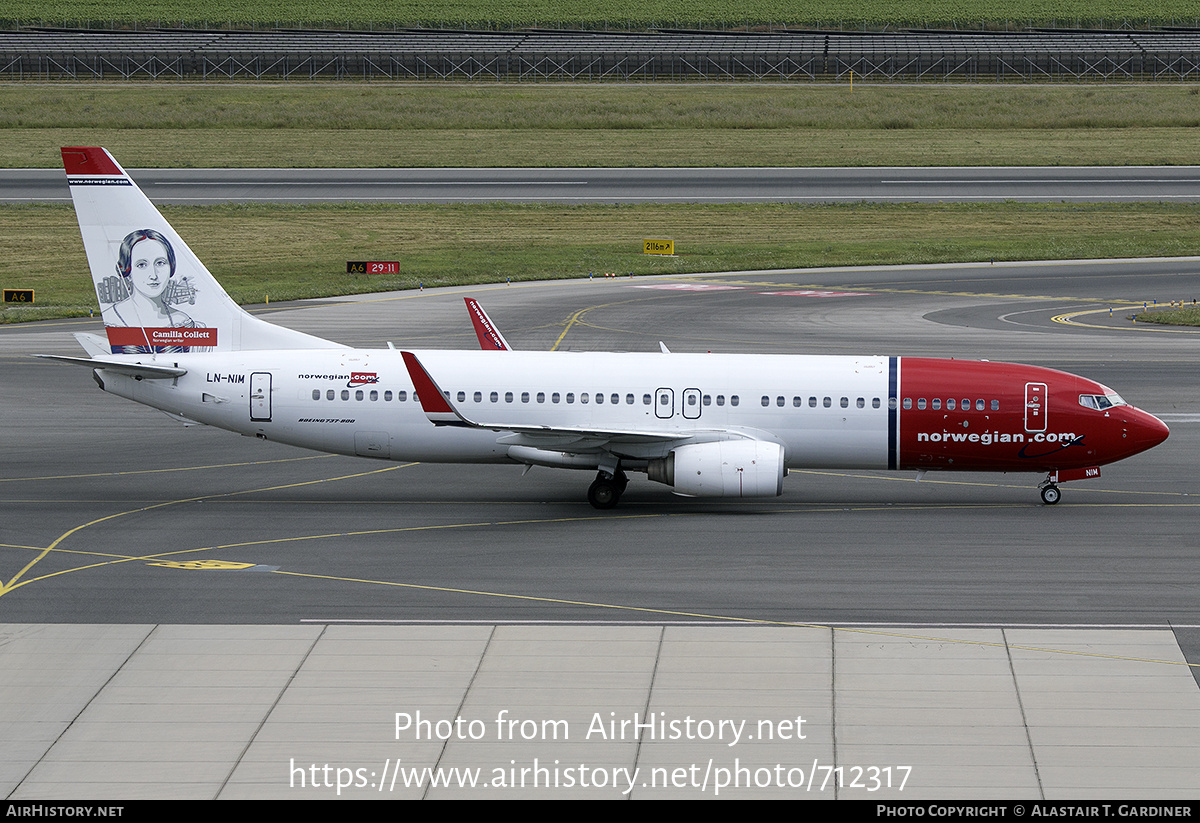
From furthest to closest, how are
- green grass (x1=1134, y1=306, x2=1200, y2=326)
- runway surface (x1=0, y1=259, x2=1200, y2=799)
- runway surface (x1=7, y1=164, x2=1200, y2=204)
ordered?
1. runway surface (x1=7, y1=164, x2=1200, y2=204)
2. green grass (x1=1134, y1=306, x2=1200, y2=326)
3. runway surface (x1=0, y1=259, x2=1200, y2=799)

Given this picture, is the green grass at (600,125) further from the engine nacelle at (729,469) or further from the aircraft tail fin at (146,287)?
the engine nacelle at (729,469)

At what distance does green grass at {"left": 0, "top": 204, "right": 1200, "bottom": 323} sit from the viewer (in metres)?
72.9

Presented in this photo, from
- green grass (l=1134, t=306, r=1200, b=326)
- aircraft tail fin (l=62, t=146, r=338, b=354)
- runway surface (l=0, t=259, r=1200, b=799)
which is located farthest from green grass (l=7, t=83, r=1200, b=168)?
aircraft tail fin (l=62, t=146, r=338, b=354)

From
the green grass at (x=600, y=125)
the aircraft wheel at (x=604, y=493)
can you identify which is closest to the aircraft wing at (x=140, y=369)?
the aircraft wheel at (x=604, y=493)

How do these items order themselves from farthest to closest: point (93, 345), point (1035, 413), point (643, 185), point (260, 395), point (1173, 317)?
1. point (643, 185)
2. point (1173, 317)
3. point (93, 345)
4. point (260, 395)
5. point (1035, 413)

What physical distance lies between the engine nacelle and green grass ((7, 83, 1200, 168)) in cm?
7639

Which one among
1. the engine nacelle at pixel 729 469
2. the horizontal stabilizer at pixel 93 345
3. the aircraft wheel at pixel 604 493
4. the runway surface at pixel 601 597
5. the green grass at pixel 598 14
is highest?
the green grass at pixel 598 14

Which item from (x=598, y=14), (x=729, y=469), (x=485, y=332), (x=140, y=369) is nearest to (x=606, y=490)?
(x=729, y=469)

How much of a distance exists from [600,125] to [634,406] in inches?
3624

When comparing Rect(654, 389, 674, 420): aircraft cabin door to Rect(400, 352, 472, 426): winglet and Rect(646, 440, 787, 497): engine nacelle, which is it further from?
Rect(400, 352, 472, 426): winglet

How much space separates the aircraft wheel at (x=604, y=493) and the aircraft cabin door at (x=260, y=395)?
8.61 meters

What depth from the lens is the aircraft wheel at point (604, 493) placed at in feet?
112

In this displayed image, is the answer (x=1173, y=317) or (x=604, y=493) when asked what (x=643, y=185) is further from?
(x=604, y=493)

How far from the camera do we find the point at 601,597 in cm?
2734
